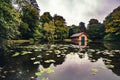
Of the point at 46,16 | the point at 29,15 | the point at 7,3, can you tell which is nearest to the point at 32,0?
the point at 46,16

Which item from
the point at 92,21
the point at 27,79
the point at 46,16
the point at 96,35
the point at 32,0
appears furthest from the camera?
the point at 92,21

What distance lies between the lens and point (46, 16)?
Result: 1880 inches

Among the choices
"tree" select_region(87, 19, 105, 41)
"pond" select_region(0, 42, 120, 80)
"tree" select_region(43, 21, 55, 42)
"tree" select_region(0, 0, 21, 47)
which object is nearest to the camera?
"pond" select_region(0, 42, 120, 80)

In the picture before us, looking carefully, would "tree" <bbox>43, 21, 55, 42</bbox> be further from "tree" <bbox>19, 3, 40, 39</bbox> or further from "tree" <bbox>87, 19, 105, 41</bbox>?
"tree" <bbox>87, 19, 105, 41</bbox>

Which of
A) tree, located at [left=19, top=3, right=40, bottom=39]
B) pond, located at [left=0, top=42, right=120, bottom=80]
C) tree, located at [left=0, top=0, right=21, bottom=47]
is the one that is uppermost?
tree, located at [left=19, top=3, right=40, bottom=39]

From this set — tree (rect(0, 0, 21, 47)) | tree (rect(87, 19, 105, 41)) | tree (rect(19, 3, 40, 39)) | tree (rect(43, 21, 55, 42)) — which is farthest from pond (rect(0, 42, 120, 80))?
tree (rect(87, 19, 105, 41))

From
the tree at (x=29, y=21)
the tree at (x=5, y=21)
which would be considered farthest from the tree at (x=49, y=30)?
the tree at (x=5, y=21)

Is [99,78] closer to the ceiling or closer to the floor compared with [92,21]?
closer to the floor

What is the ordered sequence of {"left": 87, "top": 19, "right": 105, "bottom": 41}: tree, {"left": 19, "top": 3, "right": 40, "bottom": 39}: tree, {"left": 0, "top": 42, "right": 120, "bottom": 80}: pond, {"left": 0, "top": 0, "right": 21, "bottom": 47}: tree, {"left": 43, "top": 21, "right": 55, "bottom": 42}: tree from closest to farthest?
1. {"left": 0, "top": 42, "right": 120, "bottom": 80}: pond
2. {"left": 0, "top": 0, "right": 21, "bottom": 47}: tree
3. {"left": 43, "top": 21, "right": 55, "bottom": 42}: tree
4. {"left": 19, "top": 3, "right": 40, "bottom": 39}: tree
5. {"left": 87, "top": 19, "right": 105, "bottom": 41}: tree

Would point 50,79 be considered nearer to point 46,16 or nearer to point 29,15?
point 29,15

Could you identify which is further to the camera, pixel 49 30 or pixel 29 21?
pixel 29 21

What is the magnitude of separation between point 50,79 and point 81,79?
1.36 meters

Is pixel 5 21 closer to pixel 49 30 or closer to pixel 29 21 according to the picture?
pixel 49 30

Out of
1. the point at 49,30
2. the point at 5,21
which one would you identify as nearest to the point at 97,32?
the point at 49,30
